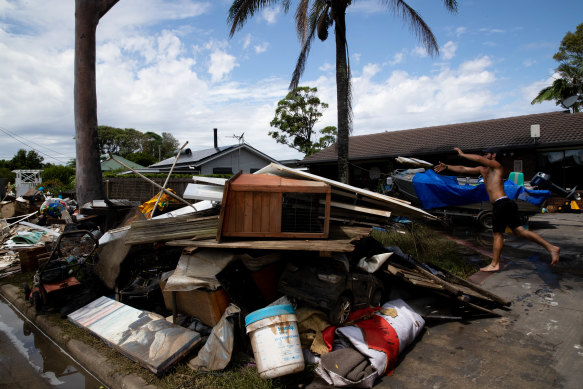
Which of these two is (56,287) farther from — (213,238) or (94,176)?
(94,176)

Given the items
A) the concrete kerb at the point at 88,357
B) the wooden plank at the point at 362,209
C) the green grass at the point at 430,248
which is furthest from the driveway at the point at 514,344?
the concrete kerb at the point at 88,357

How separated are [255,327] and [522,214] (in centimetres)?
818

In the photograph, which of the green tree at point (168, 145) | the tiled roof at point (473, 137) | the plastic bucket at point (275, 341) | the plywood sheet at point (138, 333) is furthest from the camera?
the green tree at point (168, 145)

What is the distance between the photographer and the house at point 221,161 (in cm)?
2142

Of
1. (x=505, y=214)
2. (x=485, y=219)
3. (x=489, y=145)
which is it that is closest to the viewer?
(x=505, y=214)

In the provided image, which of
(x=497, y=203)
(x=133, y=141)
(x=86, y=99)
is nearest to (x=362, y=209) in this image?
(x=497, y=203)

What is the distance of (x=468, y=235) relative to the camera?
27.7ft

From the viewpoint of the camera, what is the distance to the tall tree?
834 cm

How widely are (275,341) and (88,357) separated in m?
1.99

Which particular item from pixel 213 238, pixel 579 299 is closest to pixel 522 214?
pixel 579 299

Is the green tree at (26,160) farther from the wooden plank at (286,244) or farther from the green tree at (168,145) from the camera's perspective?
the wooden plank at (286,244)

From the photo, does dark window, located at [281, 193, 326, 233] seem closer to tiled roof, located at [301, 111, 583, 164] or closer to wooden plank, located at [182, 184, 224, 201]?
wooden plank, located at [182, 184, 224, 201]

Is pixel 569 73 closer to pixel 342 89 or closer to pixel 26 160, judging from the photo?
pixel 342 89

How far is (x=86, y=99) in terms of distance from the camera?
838 cm
